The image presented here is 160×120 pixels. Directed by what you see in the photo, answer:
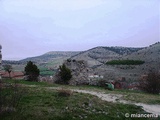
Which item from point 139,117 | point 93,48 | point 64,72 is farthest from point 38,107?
point 93,48

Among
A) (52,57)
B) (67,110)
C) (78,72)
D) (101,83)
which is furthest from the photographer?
(52,57)

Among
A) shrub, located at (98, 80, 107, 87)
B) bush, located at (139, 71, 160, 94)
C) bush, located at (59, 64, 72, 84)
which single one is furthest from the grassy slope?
shrub, located at (98, 80, 107, 87)

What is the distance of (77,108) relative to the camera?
8.74 metres

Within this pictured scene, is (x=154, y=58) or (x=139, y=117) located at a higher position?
(x=154, y=58)

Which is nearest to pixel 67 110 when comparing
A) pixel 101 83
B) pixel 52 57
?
pixel 101 83

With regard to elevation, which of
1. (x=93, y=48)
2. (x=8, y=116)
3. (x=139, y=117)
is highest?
(x=93, y=48)

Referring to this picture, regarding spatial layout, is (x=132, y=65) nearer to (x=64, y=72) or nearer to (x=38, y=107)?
(x=64, y=72)

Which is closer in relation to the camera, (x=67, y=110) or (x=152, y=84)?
(x=67, y=110)

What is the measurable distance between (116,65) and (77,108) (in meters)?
55.3

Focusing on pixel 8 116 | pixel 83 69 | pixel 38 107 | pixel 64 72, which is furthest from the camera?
pixel 83 69

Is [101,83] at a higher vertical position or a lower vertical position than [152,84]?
lower

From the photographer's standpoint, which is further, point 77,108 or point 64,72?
point 64,72

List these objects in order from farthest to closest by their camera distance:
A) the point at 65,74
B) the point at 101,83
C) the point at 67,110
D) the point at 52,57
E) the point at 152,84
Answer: the point at 52,57 → the point at 101,83 → the point at 65,74 → the point at 152,84 → the point at 67,110

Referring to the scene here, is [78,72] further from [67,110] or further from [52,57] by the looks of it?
[52,57]
